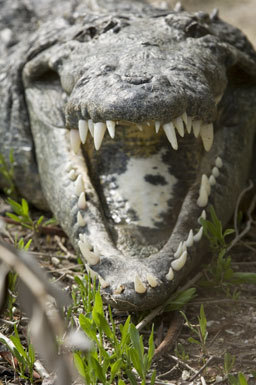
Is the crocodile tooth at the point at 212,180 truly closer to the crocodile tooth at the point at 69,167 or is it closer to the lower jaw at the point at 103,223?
the lower jaw at the point at 103,223

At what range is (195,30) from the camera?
10.8 ft

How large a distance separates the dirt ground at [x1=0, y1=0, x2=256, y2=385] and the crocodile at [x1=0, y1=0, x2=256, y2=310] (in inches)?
7.1

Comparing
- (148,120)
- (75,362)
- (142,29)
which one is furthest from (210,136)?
(75,362)

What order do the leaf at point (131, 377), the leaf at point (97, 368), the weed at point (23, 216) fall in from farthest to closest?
the weed at point (23, 216) < the leaf at point (131, 377) < the leaf at point (97, 368)

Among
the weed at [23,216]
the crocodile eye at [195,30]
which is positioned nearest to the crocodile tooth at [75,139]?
the weed at [23,216]

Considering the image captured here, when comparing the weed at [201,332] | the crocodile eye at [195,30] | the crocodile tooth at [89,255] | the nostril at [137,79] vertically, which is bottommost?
the weed at [201,332]

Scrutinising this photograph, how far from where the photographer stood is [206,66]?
3.01 meters

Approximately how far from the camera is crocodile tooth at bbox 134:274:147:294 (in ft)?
8.23

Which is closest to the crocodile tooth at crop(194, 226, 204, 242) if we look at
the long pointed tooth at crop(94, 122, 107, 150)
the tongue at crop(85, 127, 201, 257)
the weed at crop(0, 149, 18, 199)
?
the tongue at crop(85, 127, 201, 257)

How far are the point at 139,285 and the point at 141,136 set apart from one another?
2.81 feet

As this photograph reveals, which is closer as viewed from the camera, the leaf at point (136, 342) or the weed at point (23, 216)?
the leaf at point (136, 342)

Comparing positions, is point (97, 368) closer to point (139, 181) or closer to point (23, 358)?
point (23, 358)

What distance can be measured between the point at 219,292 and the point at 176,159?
70 centimetres

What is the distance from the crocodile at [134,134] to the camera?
102 inches
